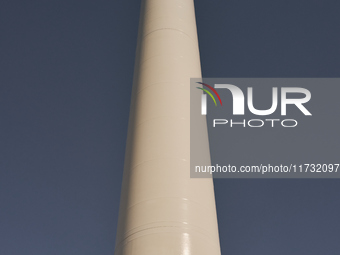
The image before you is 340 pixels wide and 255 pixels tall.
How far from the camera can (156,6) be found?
70.1 ft

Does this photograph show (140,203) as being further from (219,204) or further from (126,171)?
(219,204)

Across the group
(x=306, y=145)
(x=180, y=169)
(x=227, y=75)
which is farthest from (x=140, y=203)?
(x=227, y=75)

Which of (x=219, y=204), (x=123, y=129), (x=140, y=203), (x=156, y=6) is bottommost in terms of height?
(x=140, y=203)

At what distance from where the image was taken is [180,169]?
46.0ft

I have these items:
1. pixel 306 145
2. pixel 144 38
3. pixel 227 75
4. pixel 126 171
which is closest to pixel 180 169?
pixel 126 171

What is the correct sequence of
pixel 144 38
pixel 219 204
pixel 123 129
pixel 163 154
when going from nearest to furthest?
1. pixel 163 154
2. pixel 144 38
3. pixel 219 204
4. pixel 123 129

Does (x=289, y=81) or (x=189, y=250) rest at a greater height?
(x=289, y=81)

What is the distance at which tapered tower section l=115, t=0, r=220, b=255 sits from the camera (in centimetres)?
1268

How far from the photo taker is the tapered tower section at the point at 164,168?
499 inches

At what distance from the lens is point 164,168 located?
14.0 metres

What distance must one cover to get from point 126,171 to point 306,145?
23854mm

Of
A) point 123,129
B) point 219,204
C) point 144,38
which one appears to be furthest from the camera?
point 123,129

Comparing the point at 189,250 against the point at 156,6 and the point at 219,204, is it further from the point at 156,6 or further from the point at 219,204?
the point at 219,204

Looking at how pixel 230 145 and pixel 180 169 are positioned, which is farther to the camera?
pixel 230 145
